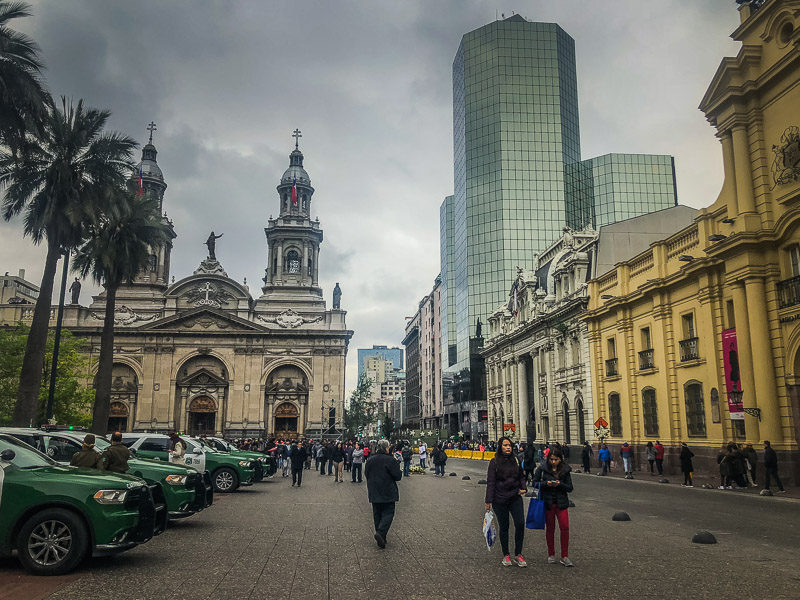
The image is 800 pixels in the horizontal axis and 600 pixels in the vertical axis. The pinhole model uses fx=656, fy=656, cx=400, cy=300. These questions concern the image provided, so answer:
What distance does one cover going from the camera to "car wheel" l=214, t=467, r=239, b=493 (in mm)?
20734

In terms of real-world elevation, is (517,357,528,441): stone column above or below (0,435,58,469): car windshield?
above

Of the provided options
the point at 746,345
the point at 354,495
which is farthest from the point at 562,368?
the point at 354,495

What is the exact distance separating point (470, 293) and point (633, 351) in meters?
52.8

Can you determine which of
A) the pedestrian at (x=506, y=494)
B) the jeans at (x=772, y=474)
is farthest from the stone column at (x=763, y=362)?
the pedestrian at (x=506, y=494)

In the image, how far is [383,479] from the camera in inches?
414

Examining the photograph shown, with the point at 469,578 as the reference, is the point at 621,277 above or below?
above

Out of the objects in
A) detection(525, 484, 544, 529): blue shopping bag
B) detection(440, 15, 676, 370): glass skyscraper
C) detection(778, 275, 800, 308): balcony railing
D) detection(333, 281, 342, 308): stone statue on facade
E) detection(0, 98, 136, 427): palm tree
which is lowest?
detection(525, 484, 544, 529): blue shopping bag

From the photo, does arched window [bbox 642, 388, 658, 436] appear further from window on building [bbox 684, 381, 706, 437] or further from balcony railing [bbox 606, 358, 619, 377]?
balcony railing [bbox 606, 358, 619, 377]

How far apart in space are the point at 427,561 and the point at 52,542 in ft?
15.7

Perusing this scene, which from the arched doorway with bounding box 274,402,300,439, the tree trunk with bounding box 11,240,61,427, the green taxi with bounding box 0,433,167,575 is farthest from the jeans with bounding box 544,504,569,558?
the arched doorway with bounding box 274,402,300,439

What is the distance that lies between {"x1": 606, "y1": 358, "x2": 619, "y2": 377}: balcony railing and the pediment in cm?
4316

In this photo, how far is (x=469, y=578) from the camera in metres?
7.93

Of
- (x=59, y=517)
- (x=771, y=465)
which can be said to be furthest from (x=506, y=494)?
(x=771, y=465)

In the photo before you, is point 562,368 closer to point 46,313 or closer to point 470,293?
point 46,313
